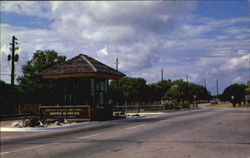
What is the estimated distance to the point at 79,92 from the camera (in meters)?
25.6

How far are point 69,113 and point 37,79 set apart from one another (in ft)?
81.5

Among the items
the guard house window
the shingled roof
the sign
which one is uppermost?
the shingled roof

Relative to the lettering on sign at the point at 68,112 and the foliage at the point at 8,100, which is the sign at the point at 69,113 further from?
the foliage at the point at 8,100

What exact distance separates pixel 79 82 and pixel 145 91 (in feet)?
196

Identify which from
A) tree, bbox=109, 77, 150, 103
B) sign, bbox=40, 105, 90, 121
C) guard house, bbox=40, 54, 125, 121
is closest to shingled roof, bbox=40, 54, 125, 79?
guard house, bbox=40, 54, 125, 121

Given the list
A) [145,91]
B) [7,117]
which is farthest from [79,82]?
[145,91]

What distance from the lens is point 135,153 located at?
29.8 feet

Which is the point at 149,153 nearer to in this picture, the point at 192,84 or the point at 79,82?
the point at 79,82

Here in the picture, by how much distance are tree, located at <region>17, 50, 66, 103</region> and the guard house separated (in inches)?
756

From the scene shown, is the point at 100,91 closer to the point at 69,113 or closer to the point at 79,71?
the point at 79,71

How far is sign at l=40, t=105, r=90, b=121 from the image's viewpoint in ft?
80.2

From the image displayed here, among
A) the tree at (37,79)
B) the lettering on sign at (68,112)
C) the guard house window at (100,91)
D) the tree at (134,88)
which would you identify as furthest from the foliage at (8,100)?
the tree at (134,88)

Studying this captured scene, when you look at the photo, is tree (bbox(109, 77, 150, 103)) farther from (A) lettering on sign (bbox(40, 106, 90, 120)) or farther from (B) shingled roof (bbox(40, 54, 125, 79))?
(A) lettering on sign (bbox(40, 106, 90, 120))

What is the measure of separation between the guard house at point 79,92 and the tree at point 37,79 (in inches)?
756
